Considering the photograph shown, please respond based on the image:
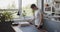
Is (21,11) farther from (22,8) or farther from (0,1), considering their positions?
(0,1)

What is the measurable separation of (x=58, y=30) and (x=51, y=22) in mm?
390

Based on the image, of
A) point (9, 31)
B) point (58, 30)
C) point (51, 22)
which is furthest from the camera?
point (51, 22)

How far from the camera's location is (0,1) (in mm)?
5484

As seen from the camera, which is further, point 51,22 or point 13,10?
point 13,10

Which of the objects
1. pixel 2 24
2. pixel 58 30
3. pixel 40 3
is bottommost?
pixel 58 30

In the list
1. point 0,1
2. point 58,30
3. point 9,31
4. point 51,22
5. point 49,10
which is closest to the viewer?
point 9,31

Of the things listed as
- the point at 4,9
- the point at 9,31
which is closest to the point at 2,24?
the point at 9,31

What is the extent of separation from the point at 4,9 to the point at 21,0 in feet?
2.54

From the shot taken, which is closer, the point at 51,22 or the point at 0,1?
the point at 51,22

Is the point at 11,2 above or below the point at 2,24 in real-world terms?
above

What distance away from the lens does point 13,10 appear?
5.62m

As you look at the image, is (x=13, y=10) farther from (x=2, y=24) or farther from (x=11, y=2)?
(x=2, y=24)

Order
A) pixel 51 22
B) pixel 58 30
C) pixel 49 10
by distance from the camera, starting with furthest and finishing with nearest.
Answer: pixel 49 10 → pixel 51 22 → pixel 58 30

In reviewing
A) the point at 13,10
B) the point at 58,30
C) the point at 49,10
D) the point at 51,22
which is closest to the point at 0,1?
the point at 13,10
